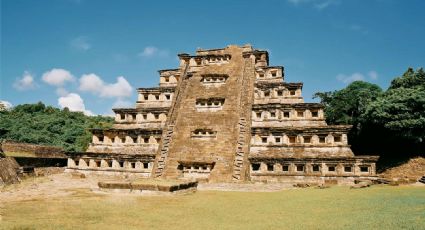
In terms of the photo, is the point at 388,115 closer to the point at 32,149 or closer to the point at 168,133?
the point at 168,133

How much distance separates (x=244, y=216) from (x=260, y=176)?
12790 mm

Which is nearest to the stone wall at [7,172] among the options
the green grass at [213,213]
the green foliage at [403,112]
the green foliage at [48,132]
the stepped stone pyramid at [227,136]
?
the stepped stone pyramid at [227,136]

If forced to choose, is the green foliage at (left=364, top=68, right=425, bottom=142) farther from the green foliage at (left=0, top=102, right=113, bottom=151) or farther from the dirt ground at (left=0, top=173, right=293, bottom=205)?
the green foliage at (left=0, top=102, right=113, bottom=151)

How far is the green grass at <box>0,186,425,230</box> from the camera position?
9164 mm

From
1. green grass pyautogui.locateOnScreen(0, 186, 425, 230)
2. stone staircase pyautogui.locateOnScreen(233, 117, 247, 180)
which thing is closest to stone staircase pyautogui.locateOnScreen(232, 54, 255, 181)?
stone staircase pyautogui.locateOnScreen(233, 117, 247, 180)

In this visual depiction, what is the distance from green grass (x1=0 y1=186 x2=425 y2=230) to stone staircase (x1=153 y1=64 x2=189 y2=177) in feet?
27.0

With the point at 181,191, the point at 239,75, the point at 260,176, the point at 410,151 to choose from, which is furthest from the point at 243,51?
the point at 181,191

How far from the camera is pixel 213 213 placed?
11.5 metres

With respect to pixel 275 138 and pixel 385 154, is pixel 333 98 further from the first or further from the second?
pixel 275 138

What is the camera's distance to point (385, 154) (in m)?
33.7

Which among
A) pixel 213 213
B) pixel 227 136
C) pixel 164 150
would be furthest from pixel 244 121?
pixel 213 213

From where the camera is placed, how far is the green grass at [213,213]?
30.1 ft

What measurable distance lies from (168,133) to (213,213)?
15156 mm

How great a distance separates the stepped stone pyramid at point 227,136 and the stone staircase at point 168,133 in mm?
84
